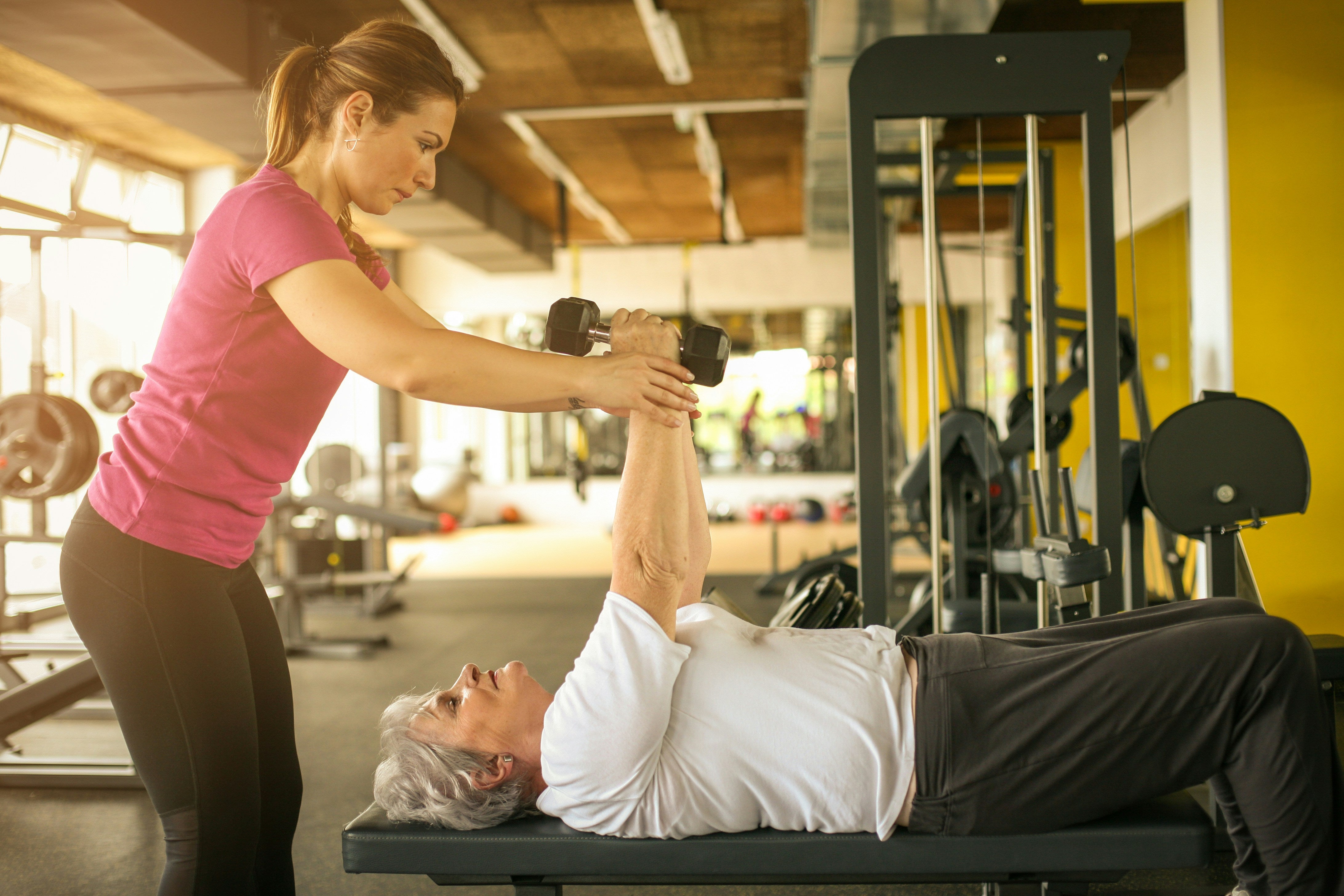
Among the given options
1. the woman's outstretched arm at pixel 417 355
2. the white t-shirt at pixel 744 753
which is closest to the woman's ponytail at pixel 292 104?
the woman's outstretched arm at pixel 417 355

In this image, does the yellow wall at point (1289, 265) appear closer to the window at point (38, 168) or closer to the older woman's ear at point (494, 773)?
the older woman's ear at point (494, 773)

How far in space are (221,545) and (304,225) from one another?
383 mm

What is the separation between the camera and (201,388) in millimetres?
992

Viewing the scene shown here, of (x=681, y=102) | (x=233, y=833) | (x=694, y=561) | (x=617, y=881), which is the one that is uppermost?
(x=681, y=102)

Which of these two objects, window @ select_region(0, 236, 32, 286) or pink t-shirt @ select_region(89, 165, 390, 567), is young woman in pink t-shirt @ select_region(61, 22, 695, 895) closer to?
pink t-shirt @ select_region(89, 165, 390, 567)

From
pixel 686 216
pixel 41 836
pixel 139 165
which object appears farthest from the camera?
pixel 686 216

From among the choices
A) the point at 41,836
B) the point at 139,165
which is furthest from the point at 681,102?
the point at 41,836

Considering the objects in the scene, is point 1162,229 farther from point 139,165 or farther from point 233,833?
point 139,165

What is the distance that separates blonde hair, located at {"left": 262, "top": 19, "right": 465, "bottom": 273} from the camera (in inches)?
39.9

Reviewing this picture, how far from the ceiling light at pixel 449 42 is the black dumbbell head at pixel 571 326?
2.71 metres

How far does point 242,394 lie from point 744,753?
713 millimetres

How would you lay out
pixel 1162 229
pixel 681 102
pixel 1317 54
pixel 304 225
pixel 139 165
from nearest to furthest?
pixel 304 225 → pixel 1317 54 → pixel 681 102 → pixel 1162 229 → pixel 139 165

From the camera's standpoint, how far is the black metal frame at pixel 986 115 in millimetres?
1752

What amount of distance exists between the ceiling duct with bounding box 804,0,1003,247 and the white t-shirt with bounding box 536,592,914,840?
1343 millimetres
